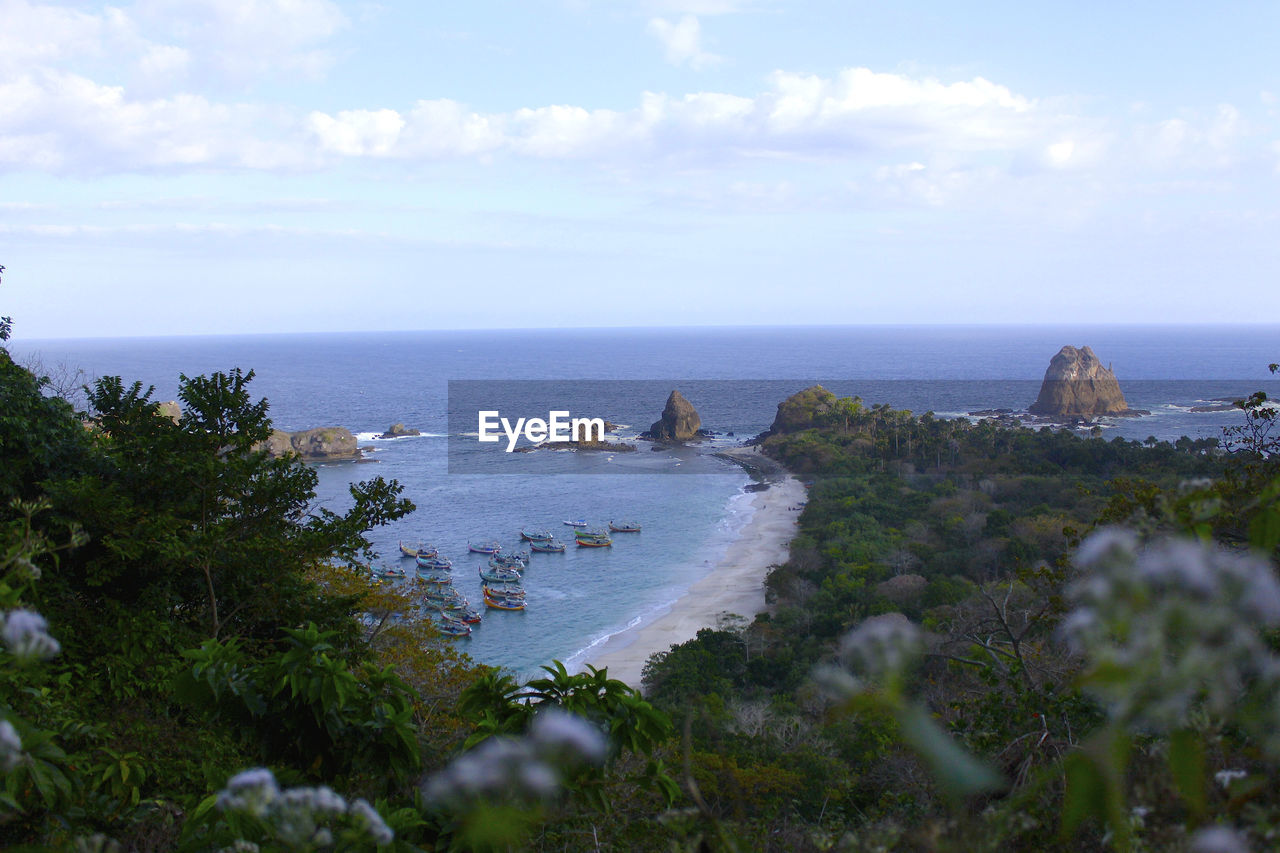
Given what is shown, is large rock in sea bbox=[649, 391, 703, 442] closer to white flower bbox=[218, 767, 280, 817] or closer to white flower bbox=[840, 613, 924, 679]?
white flower bbox=[840, 613, 924, 679]

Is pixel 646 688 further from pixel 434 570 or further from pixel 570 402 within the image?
pixel 570 402

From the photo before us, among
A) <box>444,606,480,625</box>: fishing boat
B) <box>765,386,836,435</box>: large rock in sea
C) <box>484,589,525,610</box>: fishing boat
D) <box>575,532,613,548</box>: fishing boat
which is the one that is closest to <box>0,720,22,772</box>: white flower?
<box>444,606,480,625</box>: fishing boat

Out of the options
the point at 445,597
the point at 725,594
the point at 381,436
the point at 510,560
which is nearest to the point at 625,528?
the point at 510,560

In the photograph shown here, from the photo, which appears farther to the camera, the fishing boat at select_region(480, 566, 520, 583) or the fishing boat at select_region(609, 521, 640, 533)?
the fishing boat at select_region(609, 521, 640, 533)

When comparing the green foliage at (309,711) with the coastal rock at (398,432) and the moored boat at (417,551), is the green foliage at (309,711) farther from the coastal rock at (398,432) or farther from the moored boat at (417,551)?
the coastal rock at (398,432)

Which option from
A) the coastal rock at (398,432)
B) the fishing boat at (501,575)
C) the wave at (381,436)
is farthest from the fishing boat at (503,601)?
the coastal rock at (398,432)

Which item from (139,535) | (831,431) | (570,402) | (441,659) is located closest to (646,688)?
(441,659)

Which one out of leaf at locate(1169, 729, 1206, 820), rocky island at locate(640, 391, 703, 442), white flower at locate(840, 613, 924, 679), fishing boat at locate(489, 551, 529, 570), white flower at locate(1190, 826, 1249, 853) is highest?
white flower at locate(840, 613, 924, 679)
